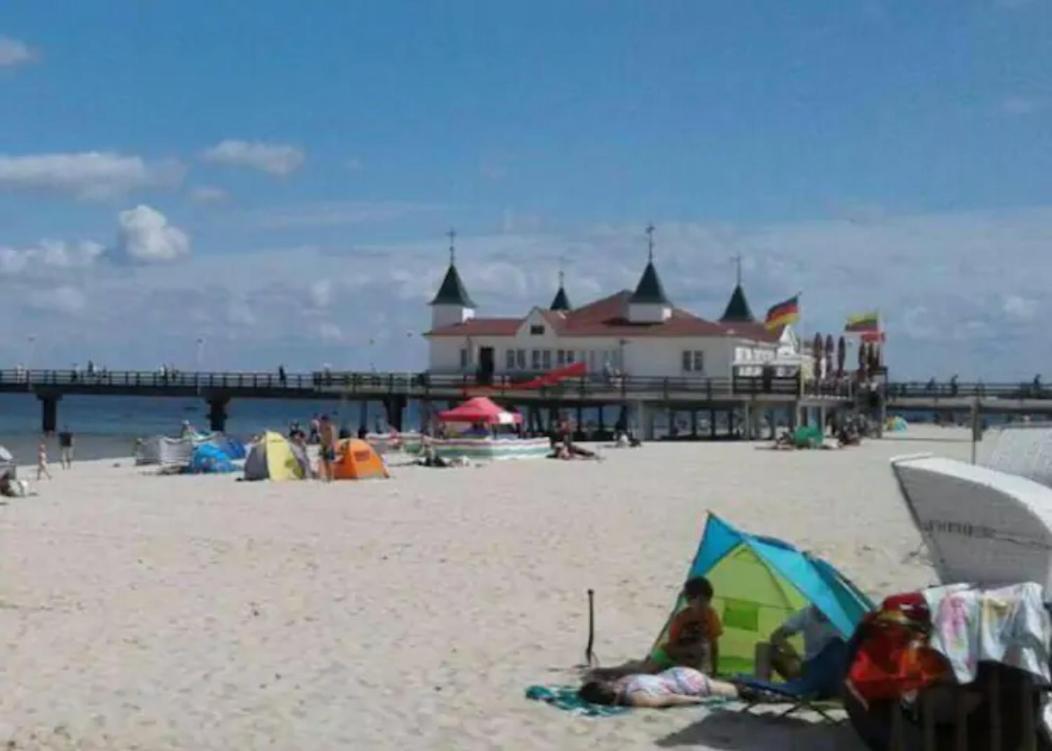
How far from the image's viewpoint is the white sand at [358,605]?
829cm

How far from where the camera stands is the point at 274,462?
28734 millimetres

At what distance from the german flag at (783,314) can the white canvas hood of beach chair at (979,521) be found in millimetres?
55485

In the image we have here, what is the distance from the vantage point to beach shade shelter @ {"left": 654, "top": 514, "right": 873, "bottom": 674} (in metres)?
9.12

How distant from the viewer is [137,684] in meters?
9.38

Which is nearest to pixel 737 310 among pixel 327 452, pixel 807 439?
pixel 807 439

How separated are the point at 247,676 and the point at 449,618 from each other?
2.53 metres

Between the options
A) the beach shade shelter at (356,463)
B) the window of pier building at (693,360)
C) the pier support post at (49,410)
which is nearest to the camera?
the beach shade shelter at (356,463)

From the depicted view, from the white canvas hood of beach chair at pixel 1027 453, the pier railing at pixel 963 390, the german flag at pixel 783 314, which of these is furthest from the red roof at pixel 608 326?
the white canvas hood of beach chair at pixel 1027 453

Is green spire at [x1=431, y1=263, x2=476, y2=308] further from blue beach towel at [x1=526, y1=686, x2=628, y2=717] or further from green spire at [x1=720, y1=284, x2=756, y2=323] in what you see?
blue beach towel at [x1=526, y1=686, x2=628, y2=717]

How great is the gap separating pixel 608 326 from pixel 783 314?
7509mm

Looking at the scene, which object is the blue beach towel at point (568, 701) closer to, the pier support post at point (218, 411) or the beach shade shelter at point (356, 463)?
the beach shade shelter at point (356, 463)

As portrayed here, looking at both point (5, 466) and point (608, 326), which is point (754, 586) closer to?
point (5, 466)

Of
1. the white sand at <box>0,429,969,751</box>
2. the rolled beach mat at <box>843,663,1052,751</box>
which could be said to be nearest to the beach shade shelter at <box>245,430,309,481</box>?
the white sand at <box>0,429,969,751</box>

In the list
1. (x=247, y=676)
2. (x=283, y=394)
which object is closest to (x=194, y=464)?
(x=247, y=676)
